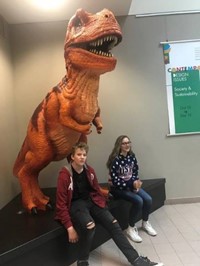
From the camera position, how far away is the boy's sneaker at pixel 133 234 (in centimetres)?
259

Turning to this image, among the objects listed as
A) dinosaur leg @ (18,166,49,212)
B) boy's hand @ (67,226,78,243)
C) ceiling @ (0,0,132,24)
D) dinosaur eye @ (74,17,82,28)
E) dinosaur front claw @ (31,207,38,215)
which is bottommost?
boy's hand @ (67,226,78,243)

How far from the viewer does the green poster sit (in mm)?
3527

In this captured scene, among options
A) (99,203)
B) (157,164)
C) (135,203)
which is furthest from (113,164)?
(157,164)

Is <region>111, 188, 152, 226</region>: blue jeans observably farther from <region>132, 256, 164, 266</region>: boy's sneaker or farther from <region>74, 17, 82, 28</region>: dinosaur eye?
<region>74, 17, 82, 28</region>: dinosaur eye

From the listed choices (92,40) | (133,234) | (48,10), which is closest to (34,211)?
(133,234)

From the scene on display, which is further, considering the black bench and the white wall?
the white wall

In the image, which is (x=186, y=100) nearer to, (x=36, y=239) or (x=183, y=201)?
(x=183, y=201)

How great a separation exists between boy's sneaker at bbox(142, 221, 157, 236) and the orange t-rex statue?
0.92 meters

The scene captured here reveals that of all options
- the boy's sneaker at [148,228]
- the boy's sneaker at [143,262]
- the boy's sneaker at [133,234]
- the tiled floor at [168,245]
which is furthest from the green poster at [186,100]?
the boy's sneaker at [143,262]

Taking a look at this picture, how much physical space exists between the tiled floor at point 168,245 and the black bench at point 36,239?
6.5 inches

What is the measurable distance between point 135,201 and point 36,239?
1.06m

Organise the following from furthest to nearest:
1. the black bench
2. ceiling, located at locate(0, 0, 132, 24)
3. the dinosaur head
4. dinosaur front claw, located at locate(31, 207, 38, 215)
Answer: ceiling, located at locate(0, 0, 132, 24) < dinosaur front claw, located at locate(31, 207, 38, 215) < the dinosaur head < the black bench

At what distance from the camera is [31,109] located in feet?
11.7

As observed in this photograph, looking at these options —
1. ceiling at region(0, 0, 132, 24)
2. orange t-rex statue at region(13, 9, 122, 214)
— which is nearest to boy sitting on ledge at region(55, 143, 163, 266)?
orange t-rex statue at region(13, 9, 122, 214)
